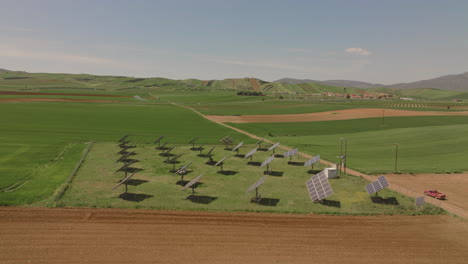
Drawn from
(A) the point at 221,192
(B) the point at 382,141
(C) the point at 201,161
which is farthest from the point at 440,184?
(C) the point at 201,161

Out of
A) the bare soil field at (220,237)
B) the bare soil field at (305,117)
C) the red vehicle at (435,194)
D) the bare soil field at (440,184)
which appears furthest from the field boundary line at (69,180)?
the bare soil field at (305,117)

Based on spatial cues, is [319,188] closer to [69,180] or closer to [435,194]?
[435,194]

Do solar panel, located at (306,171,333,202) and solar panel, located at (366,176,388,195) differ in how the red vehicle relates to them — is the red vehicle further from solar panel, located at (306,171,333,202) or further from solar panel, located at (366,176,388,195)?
solar panel, located at (306,171,333,202)

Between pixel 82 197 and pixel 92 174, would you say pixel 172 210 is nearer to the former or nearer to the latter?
pixel 82 197

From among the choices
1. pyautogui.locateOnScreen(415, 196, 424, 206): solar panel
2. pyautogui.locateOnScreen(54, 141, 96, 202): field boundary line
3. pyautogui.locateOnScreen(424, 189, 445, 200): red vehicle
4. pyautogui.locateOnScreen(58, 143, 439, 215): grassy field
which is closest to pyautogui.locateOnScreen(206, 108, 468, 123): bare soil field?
pyautogui.locateOnScreen(58, 143, 439, 215): grassy field

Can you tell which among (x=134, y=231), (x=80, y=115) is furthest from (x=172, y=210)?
(x=80, y=115)
